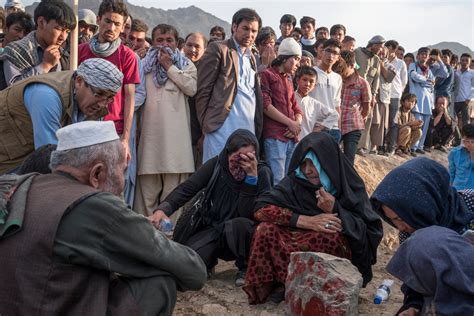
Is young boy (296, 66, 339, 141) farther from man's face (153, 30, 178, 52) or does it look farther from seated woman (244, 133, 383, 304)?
seated woman (244, 133, 383, 304)

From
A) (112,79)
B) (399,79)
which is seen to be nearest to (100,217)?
(112,79)

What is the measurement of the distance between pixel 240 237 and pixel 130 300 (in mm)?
1856

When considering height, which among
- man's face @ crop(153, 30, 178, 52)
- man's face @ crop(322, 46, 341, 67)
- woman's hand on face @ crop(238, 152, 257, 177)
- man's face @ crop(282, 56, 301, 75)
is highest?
man's face @ crop(153, 30, 178, 52)

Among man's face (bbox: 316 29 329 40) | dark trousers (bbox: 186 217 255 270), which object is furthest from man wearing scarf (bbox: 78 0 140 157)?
man's face (bbox: 316 29 329 40)

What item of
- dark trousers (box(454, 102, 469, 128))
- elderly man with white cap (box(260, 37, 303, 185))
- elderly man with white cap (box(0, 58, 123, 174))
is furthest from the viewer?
dark trousers (box(454, 102, 469, 128))

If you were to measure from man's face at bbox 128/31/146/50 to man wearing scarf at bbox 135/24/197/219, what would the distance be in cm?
86

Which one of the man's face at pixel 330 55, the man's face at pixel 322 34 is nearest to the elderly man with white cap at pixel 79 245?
the man's face at pixel 330 55

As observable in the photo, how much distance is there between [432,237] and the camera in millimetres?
2115

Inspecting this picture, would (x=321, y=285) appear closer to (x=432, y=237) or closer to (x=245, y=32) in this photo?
(x=432, y=237)

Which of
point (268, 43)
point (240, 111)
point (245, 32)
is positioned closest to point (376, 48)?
point (268, 43)

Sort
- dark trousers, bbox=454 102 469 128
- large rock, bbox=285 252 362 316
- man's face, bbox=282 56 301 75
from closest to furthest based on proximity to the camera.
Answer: large rock, bbox=285 252 362 316, man's face, bbox=282 56 301 75, dark trousers, bbox=454 102 469 128

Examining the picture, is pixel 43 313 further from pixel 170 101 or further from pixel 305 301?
pixel 170 101

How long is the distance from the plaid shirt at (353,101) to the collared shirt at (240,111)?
2.03 m

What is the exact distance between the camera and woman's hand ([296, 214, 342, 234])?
11.9 feet
